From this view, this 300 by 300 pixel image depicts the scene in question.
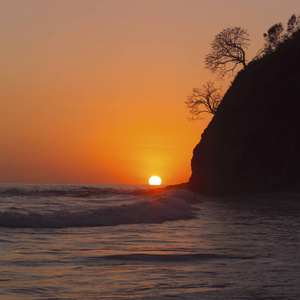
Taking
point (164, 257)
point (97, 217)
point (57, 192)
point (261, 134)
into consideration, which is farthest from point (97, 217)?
point (57, 192)

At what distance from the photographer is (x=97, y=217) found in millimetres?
17594

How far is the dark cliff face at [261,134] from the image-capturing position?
43.6 metres

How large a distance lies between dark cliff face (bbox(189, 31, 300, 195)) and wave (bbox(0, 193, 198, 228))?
23.0m

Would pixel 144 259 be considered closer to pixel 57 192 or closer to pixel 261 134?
pixel 261 134

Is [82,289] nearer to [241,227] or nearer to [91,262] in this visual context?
[91,262]

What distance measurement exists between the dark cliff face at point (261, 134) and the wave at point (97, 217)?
75.4ft

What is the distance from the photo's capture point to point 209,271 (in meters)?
8.26

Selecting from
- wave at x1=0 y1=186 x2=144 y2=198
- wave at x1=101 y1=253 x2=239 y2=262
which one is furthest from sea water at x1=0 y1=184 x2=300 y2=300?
wave at x1=0 y1=186 x2=144 y2=198

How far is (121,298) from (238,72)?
5012 cm

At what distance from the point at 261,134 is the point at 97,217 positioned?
31026 millimetres

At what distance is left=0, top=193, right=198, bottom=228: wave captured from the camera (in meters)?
15.9

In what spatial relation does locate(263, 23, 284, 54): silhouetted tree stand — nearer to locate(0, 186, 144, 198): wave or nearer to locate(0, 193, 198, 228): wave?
locate(0, 186, 144, 198): wave

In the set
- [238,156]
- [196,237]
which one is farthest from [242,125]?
[196,237]

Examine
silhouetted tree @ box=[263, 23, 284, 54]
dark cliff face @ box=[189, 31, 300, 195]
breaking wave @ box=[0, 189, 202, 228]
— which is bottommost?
breaking wave @ box=[0, 189, 202, 228]
